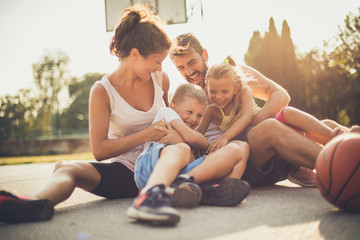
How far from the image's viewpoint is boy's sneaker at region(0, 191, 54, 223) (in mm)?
1892

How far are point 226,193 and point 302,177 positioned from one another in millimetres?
1246

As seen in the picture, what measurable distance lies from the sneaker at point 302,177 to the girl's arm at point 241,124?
0.65 meters

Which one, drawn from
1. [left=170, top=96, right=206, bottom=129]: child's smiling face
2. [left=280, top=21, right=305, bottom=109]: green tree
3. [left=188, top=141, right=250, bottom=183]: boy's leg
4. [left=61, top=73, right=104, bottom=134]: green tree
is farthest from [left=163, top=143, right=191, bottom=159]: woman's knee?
[left=61, top=73, right=104, bottom=134]: green tree

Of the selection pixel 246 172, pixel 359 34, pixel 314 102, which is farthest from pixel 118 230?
pixel 314 102

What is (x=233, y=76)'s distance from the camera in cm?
320

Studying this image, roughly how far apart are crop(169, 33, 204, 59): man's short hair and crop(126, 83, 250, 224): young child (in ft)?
2.51

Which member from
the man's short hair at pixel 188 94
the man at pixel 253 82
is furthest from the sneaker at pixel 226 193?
the man's short hair at pixel 188 94

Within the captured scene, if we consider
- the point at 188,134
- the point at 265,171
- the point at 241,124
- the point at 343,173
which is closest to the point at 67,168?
the point at 188,134

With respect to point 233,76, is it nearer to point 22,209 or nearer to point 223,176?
point 223,176

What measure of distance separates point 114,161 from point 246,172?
3.70 ft

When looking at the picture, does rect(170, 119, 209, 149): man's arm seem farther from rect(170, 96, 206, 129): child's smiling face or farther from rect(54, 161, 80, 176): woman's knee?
rect(54, 161, 80, 176): woman's knee

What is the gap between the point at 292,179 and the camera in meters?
3.11

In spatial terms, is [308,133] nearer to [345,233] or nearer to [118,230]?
[345,233]

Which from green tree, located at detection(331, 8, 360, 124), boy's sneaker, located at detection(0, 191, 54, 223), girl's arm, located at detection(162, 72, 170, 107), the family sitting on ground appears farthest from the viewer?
green tree, located at detection(331, 8, 360, 124)
